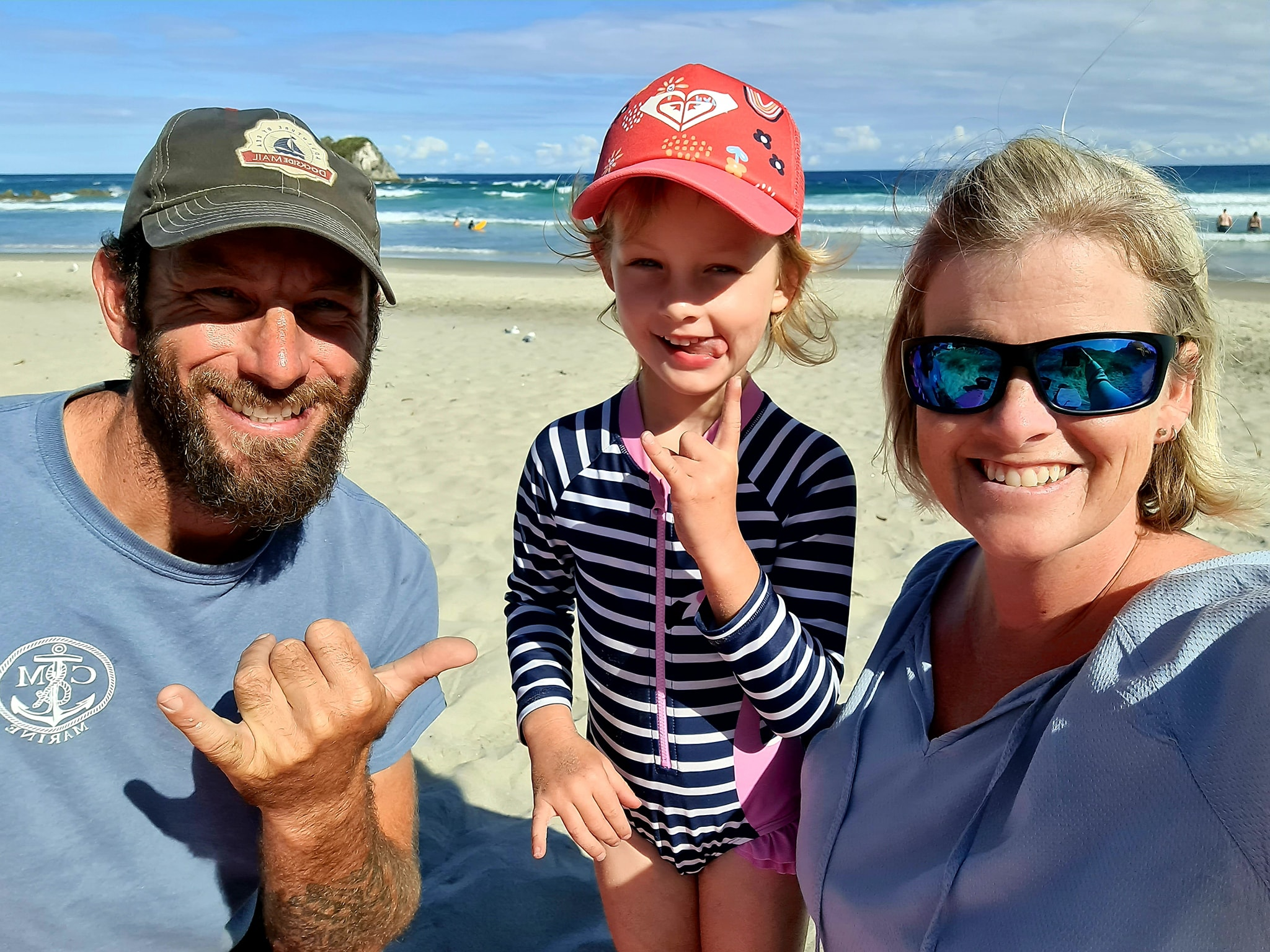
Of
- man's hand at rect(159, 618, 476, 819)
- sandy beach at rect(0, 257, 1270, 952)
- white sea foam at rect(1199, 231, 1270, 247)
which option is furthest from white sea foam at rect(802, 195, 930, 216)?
man's hand at rect(159, 618, 476, 819)

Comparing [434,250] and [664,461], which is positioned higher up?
[434,250]

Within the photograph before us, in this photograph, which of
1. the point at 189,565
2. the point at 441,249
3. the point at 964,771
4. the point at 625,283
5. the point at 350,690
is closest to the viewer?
the point at 964,771

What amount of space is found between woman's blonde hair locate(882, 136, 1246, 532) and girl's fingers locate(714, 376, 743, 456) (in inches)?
14.8

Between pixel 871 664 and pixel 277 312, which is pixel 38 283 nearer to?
pixel 277 312

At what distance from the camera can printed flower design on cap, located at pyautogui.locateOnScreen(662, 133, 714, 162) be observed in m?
1.94

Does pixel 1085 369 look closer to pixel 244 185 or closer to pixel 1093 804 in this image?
pixel 1093 804

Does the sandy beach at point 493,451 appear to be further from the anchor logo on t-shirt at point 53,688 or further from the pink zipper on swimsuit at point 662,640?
the anchor logo on t-shirt at point 53,688

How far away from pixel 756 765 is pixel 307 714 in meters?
0.95

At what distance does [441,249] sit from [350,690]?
24.6 metres

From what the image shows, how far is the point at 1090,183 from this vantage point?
4.83 feet

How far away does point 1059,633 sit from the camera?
5.09ft

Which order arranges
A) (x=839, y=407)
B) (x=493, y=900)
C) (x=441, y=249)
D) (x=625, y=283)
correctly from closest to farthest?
(x=625, y=283) → (x=493, y=900) → (x=839, y=407) → (x=441, y=249)

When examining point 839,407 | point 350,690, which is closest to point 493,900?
point 350,690

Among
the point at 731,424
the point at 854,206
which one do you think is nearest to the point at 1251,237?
the point at 854,206
